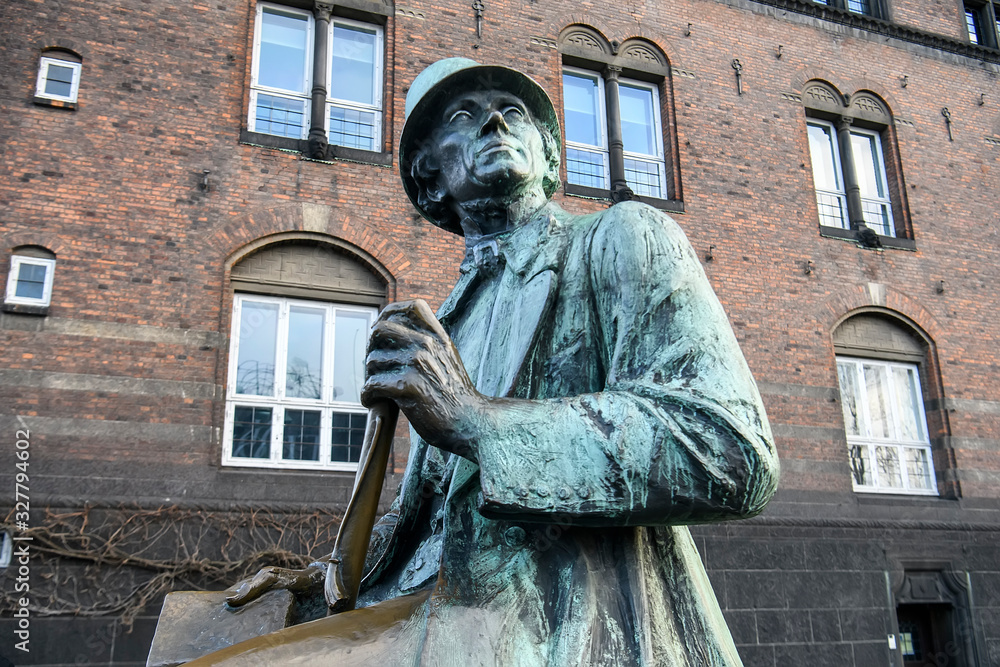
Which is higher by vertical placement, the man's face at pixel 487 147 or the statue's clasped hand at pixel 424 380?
the man's face at pixel 487 147

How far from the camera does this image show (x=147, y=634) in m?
8.34

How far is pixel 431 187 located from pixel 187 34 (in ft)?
31.7

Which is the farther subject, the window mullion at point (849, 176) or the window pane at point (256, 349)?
the window mullion at point (849, 176)

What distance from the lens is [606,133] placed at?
12.8 meters

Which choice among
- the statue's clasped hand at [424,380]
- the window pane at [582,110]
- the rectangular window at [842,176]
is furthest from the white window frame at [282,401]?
the statue's clasped hand at [424,380]

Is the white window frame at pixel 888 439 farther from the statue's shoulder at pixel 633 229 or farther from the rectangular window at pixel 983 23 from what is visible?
the statue's shoulder at pixel 633 229

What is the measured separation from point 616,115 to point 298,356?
20.2ft

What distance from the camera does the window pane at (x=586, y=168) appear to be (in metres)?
12.4

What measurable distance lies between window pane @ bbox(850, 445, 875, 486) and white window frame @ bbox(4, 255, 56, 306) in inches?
430

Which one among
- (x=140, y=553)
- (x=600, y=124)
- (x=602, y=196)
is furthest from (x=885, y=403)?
(x=140, y=553)

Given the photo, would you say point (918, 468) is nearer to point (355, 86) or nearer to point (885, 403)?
point (885, 403)

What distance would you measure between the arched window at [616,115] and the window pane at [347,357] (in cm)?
404

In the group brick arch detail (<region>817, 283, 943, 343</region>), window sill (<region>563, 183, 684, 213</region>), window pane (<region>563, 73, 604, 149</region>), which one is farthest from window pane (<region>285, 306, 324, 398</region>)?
brick arch detail (<region>817, 283, 943, 343</region>)

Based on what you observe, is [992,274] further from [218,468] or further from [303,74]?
[218,468]
